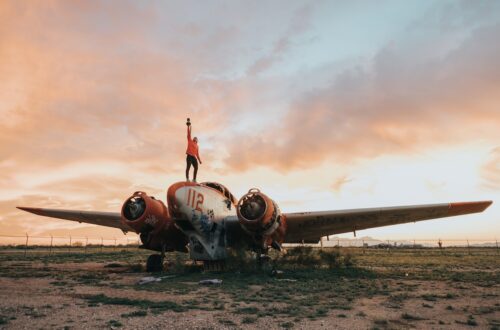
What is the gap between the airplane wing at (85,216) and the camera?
62.7 feet

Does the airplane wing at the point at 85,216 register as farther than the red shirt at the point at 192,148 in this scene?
Yes

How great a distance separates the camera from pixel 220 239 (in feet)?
50.3

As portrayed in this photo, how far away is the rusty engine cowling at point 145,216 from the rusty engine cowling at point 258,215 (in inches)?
147

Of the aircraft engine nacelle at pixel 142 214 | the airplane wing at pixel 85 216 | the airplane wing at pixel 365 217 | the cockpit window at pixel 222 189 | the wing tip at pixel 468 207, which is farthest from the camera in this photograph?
the airplane wing at pixel 85 216

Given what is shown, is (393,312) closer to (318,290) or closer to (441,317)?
(441,317)

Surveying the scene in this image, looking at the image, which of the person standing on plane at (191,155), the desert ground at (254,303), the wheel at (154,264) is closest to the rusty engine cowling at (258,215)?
the desert ground at (254,303)

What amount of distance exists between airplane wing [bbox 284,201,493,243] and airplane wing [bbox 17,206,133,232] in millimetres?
9759

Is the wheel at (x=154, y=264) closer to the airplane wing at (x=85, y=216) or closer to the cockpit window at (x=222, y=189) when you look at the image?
the cockpit window at (x=222, y=189)

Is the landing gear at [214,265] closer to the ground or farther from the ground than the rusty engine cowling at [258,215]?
closer to the ground

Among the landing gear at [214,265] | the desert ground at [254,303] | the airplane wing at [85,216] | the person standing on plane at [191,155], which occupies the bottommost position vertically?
the desert ground at [254,303]

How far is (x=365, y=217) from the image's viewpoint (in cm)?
1559

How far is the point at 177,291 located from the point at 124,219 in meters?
5.53

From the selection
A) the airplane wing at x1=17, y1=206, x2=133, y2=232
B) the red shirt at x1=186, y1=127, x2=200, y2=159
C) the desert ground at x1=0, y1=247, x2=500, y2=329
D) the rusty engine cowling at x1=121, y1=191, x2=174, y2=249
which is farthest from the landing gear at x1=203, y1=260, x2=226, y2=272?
the airplane wing at x1=17, y1=206, x2=133, y2=232

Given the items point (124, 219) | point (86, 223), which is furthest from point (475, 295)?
point (86, 223)
